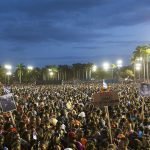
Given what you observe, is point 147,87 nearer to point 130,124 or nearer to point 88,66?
point 130,124

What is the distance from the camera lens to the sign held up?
15273mm

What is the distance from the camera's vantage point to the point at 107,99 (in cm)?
1540

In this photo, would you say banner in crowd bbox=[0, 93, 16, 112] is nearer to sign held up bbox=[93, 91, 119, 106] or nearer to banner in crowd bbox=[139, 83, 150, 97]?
sign held up bbox=[93, 91, 119, 106]

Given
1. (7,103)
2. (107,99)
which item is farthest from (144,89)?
(7,103)

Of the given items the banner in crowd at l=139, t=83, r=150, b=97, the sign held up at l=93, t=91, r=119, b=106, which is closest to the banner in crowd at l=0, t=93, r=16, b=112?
the sign held up at l=93, t=91, r=119, b=106

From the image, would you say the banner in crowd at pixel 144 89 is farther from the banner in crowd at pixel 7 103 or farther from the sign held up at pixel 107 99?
the banner in crowd at pixel 7 103

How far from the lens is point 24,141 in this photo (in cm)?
1396

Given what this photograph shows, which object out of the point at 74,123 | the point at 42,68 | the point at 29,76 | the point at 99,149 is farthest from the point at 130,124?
the point at 42,68

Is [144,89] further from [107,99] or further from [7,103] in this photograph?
[7,103]

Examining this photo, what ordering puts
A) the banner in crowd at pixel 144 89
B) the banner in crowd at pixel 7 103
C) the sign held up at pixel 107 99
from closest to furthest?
the sign held up at pixel 107 99
the banner in crowd at pixel 7 103
the banner in crowd at pixel 144 89

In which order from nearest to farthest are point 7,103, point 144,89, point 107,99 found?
point 107,99, point 7,103, point 144,89

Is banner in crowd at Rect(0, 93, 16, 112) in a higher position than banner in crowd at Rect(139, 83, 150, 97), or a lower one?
lower

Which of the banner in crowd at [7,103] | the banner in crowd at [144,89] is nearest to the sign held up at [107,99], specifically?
the banner in crowd at [7,103]

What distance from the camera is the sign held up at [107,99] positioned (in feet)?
50.1
